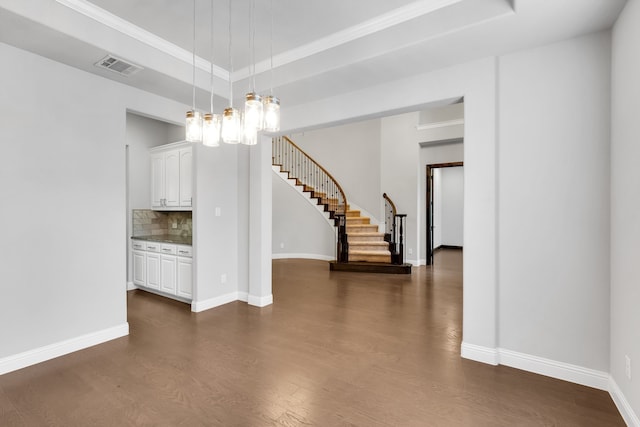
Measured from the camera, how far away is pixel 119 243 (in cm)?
346

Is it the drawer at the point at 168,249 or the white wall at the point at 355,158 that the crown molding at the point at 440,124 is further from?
the drawer at the point at 168,249

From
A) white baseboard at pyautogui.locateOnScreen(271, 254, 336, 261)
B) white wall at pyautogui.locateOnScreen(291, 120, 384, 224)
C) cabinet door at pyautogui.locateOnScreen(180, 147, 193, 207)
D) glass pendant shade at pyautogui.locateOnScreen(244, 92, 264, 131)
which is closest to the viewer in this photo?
glass pendant shade at pyautogui.locateOnScreen(244, 92, 264, 131)

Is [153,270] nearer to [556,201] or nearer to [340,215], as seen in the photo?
[340,215]

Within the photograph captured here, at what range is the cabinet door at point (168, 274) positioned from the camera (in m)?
4.67

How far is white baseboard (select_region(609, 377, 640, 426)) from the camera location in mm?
1922

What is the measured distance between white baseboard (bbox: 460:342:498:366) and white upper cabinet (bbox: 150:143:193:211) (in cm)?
424

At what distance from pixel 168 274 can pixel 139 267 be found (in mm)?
879

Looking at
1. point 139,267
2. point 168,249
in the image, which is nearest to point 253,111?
point 168,249

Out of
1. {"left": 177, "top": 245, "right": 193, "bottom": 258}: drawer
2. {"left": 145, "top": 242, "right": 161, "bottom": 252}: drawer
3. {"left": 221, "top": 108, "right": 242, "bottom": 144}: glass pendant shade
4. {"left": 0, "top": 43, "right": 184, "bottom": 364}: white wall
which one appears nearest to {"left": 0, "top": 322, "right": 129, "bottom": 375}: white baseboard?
{"left": 0, "top": 43, "right": 184, "bottom": 364}: white wall

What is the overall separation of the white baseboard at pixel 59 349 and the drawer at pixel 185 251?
1.22 metres

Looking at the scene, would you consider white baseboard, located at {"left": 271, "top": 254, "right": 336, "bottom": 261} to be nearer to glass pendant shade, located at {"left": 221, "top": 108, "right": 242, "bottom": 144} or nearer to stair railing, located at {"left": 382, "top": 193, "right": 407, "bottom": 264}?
stair railing, located at {"left": 382, "top": 193, "right": 407, "bottom": 264}

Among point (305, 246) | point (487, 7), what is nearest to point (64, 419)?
point (487, 7)

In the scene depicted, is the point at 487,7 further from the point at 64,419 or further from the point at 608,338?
the point at 64,419

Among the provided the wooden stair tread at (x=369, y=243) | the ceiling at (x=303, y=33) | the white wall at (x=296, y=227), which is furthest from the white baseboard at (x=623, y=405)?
the white wall at (x=296, y=227)
